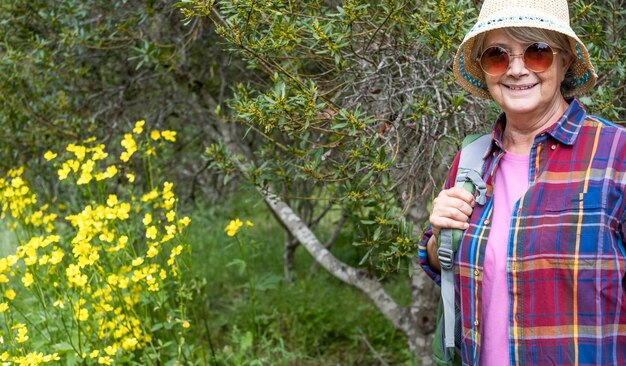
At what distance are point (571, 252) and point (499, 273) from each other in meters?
0.19

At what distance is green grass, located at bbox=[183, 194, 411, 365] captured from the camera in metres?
4.48

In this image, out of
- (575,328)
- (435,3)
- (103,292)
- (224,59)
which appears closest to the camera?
(575,328)

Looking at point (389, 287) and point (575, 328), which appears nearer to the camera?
point (575, 328)

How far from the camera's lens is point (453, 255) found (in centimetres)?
206

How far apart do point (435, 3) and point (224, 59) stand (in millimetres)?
2323

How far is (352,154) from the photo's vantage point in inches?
116

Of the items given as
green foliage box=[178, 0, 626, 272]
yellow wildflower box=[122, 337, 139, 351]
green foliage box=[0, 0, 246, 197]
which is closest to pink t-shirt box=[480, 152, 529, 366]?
green foliage box=[178, 0, 626, 272]

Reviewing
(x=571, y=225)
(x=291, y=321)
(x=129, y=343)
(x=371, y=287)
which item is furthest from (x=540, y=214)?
(x=291, y=321)

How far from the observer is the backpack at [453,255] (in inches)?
80.7

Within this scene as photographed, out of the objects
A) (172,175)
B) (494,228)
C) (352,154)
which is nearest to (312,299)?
(172,175)

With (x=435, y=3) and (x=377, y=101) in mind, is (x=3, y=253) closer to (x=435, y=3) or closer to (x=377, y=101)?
(x=377, y=101)

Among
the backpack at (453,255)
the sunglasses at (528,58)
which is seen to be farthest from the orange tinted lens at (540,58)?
the backpack at (453,255)

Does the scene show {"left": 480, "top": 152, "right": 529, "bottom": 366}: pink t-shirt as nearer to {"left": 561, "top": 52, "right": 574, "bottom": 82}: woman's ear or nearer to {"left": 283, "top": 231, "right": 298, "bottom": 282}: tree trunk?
{"left": 561, "top": 52, "right": 574, "bottom": 82}: woman's ear

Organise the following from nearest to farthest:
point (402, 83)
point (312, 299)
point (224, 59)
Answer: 1. point (402, 83)
2. point (224, 59)
3. point (312, 299)
